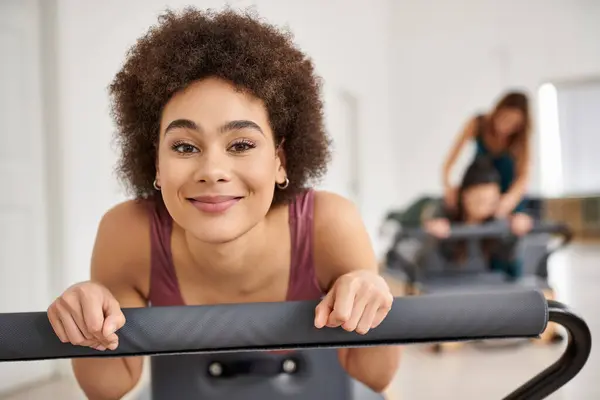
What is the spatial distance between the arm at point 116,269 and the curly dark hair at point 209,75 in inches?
1.8

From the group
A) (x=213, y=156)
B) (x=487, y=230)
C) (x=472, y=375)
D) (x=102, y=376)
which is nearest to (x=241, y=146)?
(x=213, y=156)

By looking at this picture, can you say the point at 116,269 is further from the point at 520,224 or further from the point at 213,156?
the point at 520,224

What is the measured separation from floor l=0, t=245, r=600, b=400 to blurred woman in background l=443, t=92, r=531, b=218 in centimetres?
34

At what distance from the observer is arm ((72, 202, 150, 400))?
500 millimetres

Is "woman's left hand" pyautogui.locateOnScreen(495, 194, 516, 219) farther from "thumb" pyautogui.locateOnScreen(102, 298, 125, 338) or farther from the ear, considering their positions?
"thumb" pyautogui.locateOnScreen(102, 298, 125, 338)

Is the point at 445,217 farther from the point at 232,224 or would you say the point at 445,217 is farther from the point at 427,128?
the point at 232,224

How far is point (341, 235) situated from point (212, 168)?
170 mm

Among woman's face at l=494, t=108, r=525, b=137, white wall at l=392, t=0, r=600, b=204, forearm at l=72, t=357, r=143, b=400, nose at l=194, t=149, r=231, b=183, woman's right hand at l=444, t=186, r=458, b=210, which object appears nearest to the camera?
nose at l=194, t=149, r=231, b=183

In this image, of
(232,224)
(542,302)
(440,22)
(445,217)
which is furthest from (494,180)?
(232,224)

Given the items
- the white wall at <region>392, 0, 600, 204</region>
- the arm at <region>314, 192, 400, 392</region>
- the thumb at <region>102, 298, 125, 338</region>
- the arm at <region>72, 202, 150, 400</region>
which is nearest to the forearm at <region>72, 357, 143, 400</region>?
the arm at <region>72, 202, 150, 400</region>

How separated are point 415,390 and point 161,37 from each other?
604 millimetres

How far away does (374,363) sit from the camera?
559mm

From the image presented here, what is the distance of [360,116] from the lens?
0.58m

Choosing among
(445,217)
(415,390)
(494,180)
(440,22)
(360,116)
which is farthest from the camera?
(445,217)
